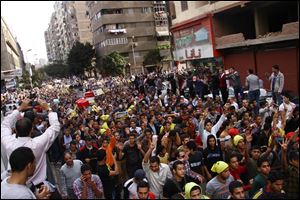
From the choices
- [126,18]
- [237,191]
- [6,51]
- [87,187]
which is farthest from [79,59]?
[126,18]

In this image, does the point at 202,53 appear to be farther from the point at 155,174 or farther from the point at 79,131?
the point at 155,174

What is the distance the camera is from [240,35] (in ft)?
63.5

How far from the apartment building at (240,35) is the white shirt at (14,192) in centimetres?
1497

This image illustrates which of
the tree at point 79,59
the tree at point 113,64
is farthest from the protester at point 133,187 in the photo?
the tree at point 113,64

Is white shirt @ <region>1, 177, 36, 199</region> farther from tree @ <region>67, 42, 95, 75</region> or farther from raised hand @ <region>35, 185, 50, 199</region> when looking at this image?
tree @ <region>67, 42, 95, 75</region>

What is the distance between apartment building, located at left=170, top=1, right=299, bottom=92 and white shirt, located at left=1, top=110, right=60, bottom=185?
1434cm

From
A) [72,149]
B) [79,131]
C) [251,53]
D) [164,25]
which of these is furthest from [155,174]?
[164,25]

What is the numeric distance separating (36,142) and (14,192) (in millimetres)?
708

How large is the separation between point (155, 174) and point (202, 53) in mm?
18535

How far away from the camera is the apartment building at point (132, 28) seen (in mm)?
47156

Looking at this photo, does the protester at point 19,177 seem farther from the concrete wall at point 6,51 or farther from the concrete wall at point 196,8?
the concrete wall at point 196,8

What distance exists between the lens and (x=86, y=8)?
130 ft

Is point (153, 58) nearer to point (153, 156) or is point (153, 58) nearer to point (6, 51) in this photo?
point (6, 51)

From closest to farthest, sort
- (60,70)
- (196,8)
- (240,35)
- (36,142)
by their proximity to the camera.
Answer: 1. (36,142)
2. (240,35)
3. (196,8)
4. (60,70)
